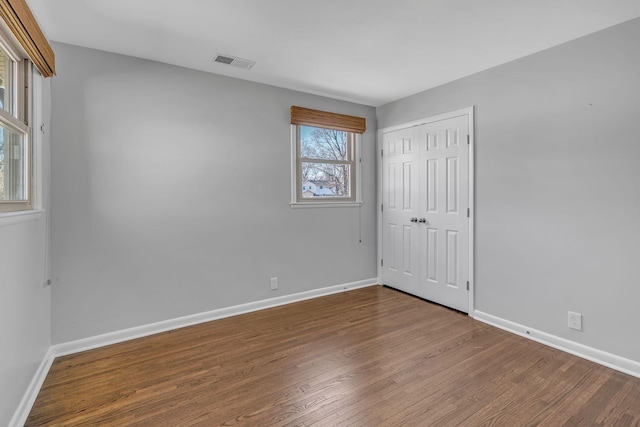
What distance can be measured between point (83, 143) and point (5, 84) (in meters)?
0.73

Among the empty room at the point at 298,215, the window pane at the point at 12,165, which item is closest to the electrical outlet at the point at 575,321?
the empty room at the point at 298,215

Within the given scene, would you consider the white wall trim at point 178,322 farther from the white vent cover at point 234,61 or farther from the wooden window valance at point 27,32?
the white vent cover at point 234,61

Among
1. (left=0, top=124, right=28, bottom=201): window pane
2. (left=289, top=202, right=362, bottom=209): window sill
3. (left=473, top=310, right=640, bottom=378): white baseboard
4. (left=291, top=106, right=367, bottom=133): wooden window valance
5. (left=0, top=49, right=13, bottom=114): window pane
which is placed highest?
(left=291, top=106, right=367, bottom=133): wooden window valance

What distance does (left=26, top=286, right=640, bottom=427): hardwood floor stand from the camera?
5.73 feet

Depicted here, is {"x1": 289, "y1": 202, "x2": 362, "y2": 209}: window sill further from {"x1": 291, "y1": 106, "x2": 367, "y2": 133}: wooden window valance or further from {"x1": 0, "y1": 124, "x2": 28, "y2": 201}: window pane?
{"x1": 0, "y1": 124, "x2": 28, "y2": 201}: window pane

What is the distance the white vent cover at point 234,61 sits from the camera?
2719 millimetres

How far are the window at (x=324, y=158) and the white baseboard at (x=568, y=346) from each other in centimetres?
204

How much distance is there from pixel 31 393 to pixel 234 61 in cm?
280

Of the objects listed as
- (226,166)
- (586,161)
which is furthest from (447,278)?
(226,166)

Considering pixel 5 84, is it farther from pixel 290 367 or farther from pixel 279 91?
pixel 290 367

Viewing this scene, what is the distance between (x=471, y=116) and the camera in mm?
3123

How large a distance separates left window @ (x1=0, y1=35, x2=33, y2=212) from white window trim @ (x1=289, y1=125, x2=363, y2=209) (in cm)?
223

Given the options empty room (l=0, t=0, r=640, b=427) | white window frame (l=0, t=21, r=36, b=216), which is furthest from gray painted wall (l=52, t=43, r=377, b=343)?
white window frame (l=0, t=21, r=36, b=216)

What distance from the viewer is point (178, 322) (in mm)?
2941
